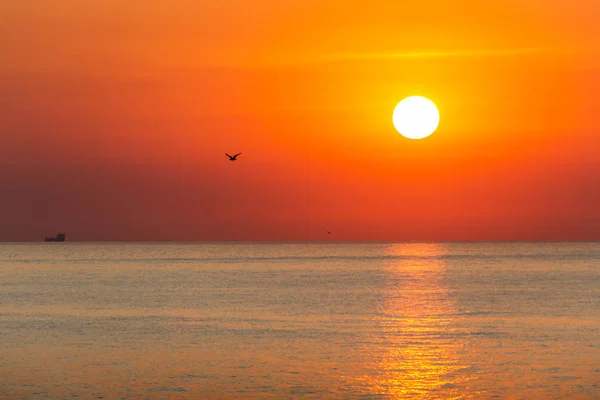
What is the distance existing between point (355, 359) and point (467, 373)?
6.31 m

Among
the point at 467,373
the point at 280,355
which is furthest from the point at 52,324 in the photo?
the point at 467,373

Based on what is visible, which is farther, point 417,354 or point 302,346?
point 302,346

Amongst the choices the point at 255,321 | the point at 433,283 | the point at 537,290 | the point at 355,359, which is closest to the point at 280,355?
the point at 355,359

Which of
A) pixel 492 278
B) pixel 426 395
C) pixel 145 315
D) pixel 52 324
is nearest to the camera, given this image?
pixel 426 395

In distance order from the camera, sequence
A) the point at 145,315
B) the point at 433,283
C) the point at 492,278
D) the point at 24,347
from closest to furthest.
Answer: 1. the point at 24,347
2. the point at 145,315
3. the point at 433,283
4. the point at 492,278

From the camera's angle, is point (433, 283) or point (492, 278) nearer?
point (433, 283)

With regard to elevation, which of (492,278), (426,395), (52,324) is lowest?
(426,395)

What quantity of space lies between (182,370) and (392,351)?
36.9ft

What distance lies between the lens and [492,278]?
13138cm

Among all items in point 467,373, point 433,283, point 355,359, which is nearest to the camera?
point 467,373

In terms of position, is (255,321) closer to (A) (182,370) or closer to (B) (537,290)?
(A) (182,370)

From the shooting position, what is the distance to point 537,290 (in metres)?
99.8

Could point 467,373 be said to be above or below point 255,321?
below

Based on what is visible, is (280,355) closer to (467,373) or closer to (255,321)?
(467,373)
